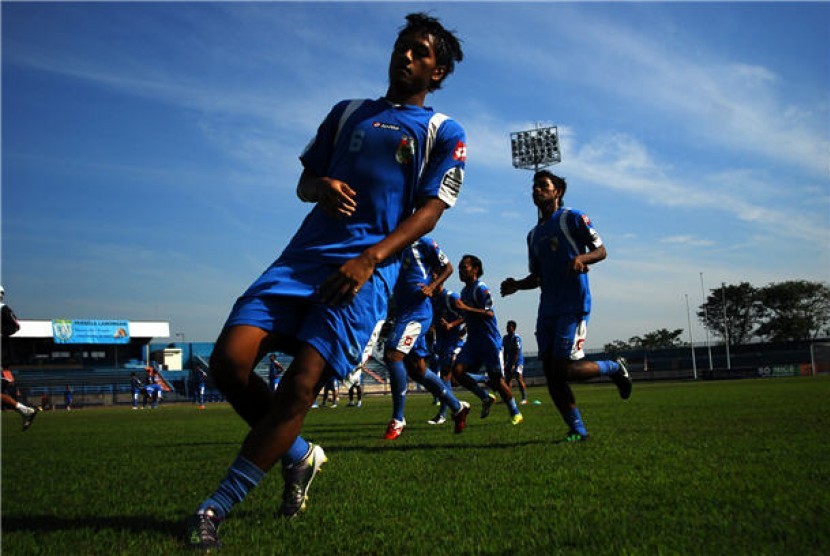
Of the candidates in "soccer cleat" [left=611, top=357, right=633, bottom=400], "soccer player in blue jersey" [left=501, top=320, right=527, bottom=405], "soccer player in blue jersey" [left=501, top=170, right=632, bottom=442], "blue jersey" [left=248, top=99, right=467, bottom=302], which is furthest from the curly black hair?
"soccer player in blue jersey" [left=501, top=320, right=527, bottom=405]

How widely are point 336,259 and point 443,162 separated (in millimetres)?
735

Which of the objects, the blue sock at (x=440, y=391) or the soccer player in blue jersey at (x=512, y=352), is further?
the soccer player in blue jersey at (x=512, y=352)

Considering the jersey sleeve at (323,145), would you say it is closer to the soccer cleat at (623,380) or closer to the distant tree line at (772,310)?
the soccer cleat at (623,380)

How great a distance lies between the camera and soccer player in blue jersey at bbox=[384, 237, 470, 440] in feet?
29.3

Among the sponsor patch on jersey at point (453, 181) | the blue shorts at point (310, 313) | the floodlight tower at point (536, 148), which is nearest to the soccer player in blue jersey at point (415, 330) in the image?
the sponsor patch on jersey at point (453, 181)

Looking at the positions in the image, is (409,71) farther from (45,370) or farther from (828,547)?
(45,370)

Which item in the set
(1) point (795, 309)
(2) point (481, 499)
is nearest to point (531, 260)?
(2) point (481, 499)

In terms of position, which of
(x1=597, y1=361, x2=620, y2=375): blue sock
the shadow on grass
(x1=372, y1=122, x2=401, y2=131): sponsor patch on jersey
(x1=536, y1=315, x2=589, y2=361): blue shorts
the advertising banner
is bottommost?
the shadow on grass

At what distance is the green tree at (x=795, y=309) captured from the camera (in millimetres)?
89250

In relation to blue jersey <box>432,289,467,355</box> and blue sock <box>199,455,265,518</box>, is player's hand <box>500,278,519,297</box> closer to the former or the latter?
blue sock <box>199,455,265,518</box>

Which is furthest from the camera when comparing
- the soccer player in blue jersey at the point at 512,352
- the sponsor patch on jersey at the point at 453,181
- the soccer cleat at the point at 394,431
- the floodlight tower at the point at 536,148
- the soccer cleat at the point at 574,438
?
the floodlight tower at the point at 536,148

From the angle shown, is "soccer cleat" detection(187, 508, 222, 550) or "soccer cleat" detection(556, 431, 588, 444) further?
"soccer cleat" detection(556, 431, 588, 444)

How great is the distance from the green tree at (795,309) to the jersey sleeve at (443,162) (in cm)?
9869

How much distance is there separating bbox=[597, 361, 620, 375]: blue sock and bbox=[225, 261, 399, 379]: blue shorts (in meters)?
5.17
